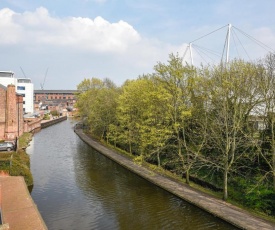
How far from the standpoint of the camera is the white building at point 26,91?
115 m

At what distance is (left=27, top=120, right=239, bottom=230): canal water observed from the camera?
61.6ft

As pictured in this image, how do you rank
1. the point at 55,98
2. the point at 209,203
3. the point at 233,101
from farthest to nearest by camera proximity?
the point at 55,98, the point at 233,101, the point at 209,203

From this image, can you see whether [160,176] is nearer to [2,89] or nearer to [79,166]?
[79,166]

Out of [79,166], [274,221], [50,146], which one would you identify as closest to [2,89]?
[50,146]

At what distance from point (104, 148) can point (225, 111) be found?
26.6m

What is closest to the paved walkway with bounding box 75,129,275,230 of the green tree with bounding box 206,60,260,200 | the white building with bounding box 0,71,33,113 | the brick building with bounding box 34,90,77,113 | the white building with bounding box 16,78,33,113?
the green tree with bounding box 206,60,260,200

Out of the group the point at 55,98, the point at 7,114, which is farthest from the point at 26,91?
the point at 55,98

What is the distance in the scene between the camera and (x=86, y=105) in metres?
65.9

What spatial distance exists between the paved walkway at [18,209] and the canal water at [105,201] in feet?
4.67

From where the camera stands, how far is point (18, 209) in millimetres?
18031

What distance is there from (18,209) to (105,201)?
264 inches

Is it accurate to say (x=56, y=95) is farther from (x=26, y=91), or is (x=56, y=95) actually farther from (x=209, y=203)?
(x=209, y=203)

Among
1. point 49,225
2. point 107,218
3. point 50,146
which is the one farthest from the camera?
point 50,146

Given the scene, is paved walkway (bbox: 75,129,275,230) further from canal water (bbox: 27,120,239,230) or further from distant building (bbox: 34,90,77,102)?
distant building (bbox: 34,90,77,102)
